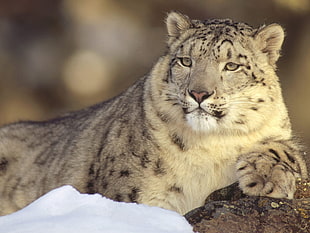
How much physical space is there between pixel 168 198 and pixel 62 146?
1547 millimetres

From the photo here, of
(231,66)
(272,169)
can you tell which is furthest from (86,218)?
(231,66)

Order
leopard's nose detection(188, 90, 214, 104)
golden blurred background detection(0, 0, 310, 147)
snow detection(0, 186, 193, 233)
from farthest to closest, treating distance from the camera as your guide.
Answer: golden blurred background detection(0, 0, 310, 147) < leopard's nose detection(188, 90, 214, 104) < snow detection(0, 186, 193, 233)

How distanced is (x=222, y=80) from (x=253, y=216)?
1.28 m

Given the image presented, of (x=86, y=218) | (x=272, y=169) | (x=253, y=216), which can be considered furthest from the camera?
(x=272, y=169)

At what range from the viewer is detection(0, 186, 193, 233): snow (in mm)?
3518

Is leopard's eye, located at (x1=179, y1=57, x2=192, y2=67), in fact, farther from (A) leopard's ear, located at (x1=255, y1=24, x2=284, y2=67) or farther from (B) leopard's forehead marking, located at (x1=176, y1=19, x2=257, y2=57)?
(A) leopard's ear, located at (x1=255, y1=24, x2=284, y2=67)

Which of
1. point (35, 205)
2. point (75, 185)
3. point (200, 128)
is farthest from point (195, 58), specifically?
point (35, 205)

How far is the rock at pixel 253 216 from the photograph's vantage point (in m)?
3.97

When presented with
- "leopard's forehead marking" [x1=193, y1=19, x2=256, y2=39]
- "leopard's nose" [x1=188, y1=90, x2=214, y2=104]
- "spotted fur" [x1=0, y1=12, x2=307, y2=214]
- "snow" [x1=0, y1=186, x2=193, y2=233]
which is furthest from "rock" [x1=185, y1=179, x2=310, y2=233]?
"leopard's forehead marking" [x1=193, y1=19, x2=256, y2=39]

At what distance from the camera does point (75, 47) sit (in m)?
12.8

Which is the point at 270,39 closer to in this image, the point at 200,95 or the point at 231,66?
the point at 231,66

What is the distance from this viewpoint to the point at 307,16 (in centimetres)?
1161

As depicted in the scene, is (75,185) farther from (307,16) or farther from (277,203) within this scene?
(307,16)

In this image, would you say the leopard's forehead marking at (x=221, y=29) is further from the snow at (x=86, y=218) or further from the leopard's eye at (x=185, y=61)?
the snow at (x=86, y=218)
